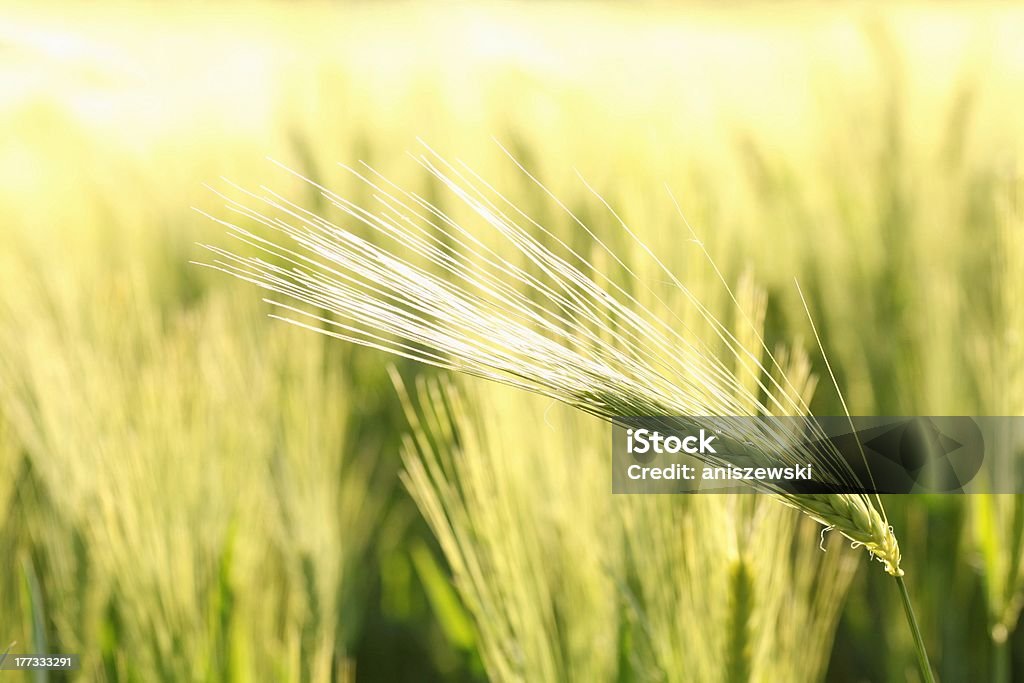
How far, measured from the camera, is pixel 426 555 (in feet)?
2.50

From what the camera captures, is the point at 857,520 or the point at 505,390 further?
the point at 505,390

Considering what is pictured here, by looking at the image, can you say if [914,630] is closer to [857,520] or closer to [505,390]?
[857,520]

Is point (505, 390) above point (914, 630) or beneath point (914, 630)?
above

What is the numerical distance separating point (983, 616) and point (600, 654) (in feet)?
1.21

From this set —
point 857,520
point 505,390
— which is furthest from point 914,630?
point 505,390

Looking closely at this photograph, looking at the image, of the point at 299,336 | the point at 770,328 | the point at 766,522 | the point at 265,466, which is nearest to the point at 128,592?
the point at 265,466

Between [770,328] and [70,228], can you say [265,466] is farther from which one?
[70,228]

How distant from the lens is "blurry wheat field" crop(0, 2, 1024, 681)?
50cm

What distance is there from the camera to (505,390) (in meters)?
0.54

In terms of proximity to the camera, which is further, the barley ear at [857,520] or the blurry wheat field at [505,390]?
the blurry wheat field at [505,390]
